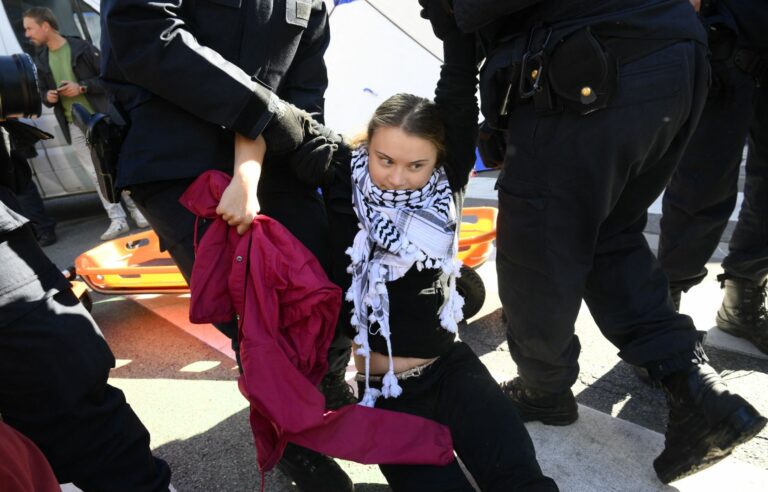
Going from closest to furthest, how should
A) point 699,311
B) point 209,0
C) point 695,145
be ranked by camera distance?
point 209,0 → point 695,145 → point 699,311

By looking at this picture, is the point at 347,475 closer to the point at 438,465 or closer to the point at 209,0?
the point at 438,465

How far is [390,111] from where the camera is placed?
158cm

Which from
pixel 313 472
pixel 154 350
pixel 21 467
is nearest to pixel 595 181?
pixel 313 472

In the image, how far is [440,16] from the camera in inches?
62.1

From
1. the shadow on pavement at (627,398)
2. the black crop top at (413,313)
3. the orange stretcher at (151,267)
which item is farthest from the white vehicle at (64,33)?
the shadow on pavement at (627,398)

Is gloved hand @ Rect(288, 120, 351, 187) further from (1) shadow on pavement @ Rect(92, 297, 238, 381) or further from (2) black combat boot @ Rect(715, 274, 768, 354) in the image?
(2) black combat boot @ Rect(715, 274, 768, 354)

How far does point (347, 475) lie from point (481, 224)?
1.98 m

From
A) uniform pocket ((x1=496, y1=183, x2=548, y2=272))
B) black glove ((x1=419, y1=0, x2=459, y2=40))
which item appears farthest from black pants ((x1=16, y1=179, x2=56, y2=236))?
uniform pocket ((x1=496, y1=183, x2=548, y2=272))

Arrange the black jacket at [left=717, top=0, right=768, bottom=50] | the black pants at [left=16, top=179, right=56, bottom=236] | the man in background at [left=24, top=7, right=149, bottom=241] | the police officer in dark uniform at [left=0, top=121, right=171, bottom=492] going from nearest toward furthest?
the police officer in dark uniform at [left=0, top=121, right=171, bottom=492] → the black jacket at [left=717, top=0, right=768, bottom=50] → the man in background at [left=24, top=7, right=149, bottom=241] → the black pants at [left=16, top=179, right=56, bottom=236]

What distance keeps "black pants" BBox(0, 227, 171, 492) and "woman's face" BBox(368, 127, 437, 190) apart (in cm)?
88

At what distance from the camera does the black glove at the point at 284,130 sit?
1468mm

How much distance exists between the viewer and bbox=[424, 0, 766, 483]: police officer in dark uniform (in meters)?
1.36

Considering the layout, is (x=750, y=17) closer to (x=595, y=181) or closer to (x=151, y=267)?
(x=595, y=181)

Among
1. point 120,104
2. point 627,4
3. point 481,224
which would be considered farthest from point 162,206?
point 481,224
